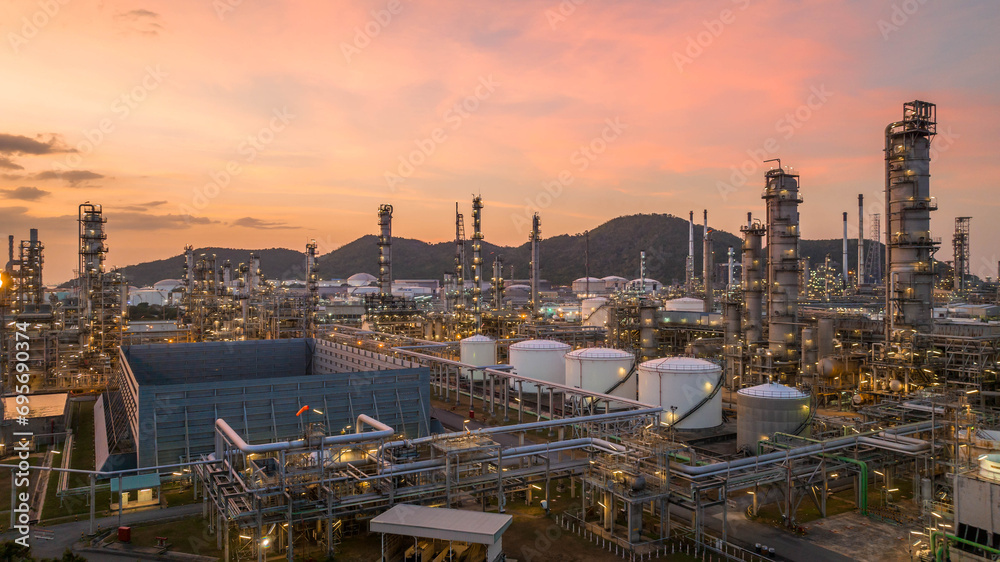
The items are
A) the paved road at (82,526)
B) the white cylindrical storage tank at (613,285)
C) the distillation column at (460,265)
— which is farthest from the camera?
the white cylindrical storage tank at (613,285)

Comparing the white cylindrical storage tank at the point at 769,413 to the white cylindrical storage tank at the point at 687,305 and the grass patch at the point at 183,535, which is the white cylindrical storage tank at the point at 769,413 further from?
the white cylindrical storage tank at the point at 687,305

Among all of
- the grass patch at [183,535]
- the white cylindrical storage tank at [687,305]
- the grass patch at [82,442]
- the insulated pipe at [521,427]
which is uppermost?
the white cylindrical storage tank at [687,305]

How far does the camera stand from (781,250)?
151ft

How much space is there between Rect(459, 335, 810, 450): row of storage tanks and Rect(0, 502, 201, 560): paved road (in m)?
18.5

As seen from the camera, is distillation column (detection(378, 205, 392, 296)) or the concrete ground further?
distillation column (detection(378, 205, 392, 296))

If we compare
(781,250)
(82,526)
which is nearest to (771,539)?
(82,526)

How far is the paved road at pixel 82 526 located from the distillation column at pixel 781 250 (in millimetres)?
37291

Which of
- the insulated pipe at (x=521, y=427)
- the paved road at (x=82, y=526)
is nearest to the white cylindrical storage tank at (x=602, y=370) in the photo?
the insulated pipe at (x=521, y=427)

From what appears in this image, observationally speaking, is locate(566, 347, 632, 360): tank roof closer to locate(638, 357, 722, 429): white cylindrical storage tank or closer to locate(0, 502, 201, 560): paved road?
locate(638, 357, 722, 429): white cylindrical storage tank

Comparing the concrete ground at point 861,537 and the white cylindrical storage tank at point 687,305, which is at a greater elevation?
the white cylindrical storage tank at point 687,305

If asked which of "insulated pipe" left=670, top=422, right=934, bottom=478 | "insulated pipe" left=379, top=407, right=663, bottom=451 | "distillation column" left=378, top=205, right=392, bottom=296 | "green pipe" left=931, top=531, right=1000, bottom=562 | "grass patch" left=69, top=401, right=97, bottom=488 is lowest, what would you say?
"grass patch" left=69, top=401, right=97, bottom=488

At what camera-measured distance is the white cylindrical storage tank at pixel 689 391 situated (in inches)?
1352

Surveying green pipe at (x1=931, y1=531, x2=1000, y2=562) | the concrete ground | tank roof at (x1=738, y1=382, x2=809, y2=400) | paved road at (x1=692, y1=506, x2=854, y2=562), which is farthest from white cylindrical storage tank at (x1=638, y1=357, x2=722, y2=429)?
green pipe at (x1=931, y1=531, x2=1000, y2=562)

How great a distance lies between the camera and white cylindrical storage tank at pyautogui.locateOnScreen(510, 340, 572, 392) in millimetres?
44062
